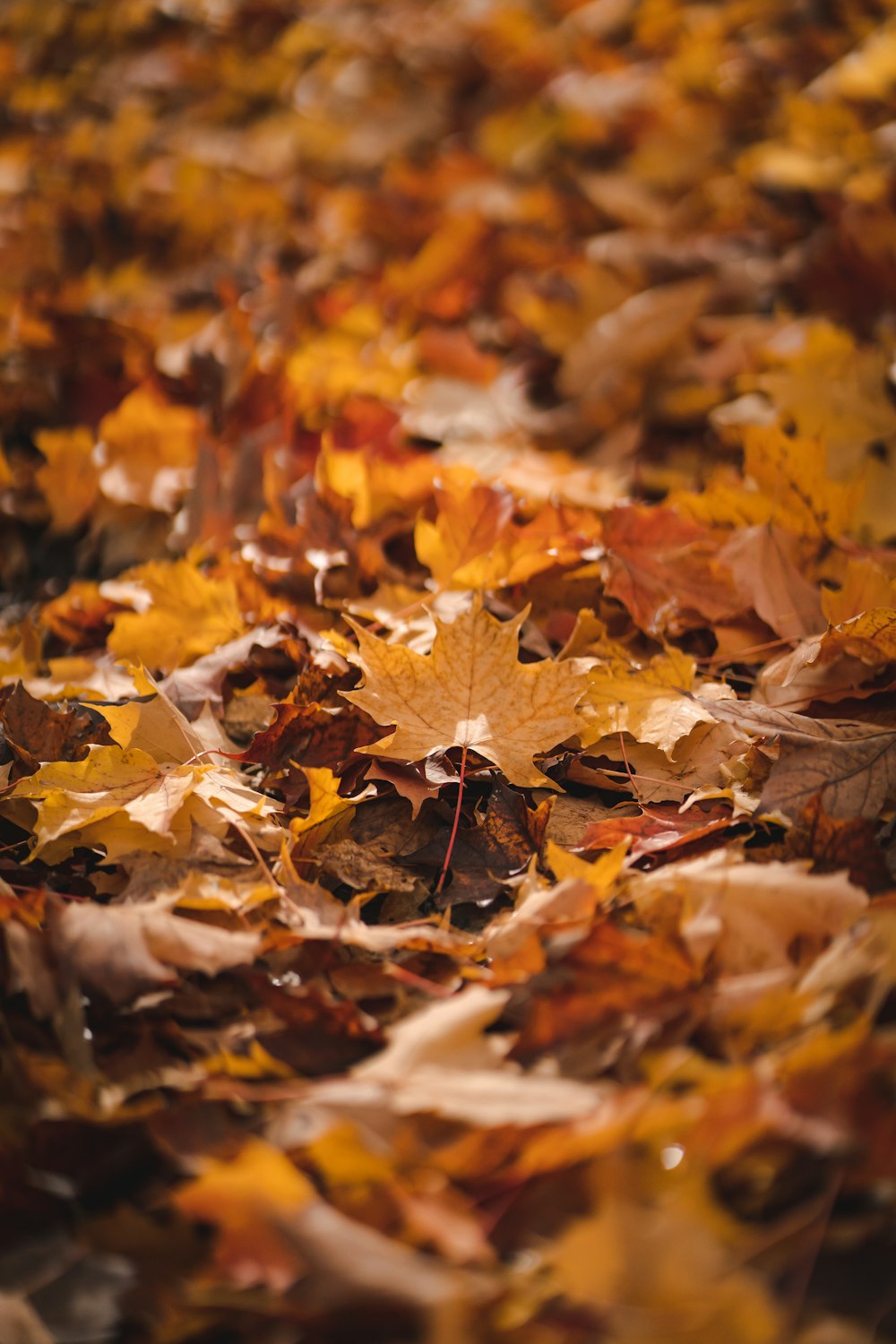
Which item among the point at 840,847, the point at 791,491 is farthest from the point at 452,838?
the point at 791,491

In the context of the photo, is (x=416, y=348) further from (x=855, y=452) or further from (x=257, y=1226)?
(x=257, y=1226)

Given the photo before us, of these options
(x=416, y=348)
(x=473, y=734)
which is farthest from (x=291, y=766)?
(x=416, y=348)

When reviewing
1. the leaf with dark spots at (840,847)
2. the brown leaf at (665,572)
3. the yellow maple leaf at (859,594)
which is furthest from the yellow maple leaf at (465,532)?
the leaf with dark spots at (840,847)

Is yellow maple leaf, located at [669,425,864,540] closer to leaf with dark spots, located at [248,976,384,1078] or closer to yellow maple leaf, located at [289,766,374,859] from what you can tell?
yellow maple leaf, located at [289,766,374,859]

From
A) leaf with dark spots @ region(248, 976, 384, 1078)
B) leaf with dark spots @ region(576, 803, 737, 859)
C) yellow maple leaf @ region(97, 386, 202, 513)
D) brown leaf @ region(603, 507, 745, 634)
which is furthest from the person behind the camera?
yellow maple leaf @ region(97, 386, 202, 513)

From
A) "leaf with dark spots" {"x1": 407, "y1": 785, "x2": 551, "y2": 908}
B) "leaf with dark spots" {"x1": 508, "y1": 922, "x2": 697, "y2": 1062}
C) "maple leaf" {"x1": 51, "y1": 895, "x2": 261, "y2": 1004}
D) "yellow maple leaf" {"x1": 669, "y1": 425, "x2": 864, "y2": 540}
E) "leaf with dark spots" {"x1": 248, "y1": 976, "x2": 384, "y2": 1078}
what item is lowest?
"leaf with dark spots" {"x1": 407, "y1": 785, "x2": 551, "y2": 908}

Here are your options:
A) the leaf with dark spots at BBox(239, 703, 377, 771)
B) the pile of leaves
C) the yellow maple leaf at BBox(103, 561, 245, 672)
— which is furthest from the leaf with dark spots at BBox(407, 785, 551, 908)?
the yellow maple leaf at BBox(103, 561, 245, 672)

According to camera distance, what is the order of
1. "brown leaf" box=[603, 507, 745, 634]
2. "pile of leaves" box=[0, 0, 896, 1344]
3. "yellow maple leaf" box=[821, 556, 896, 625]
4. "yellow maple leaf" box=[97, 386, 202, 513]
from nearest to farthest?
"pile of leaves" box=[0, 0, 896, 1344] → "yellow maple leaf" box=[821, 556, 896, 625] → "brown leaf" box=[603, 507, 745, 634] → "yellow maple leaf" box=[97, 386, 202, 513]
